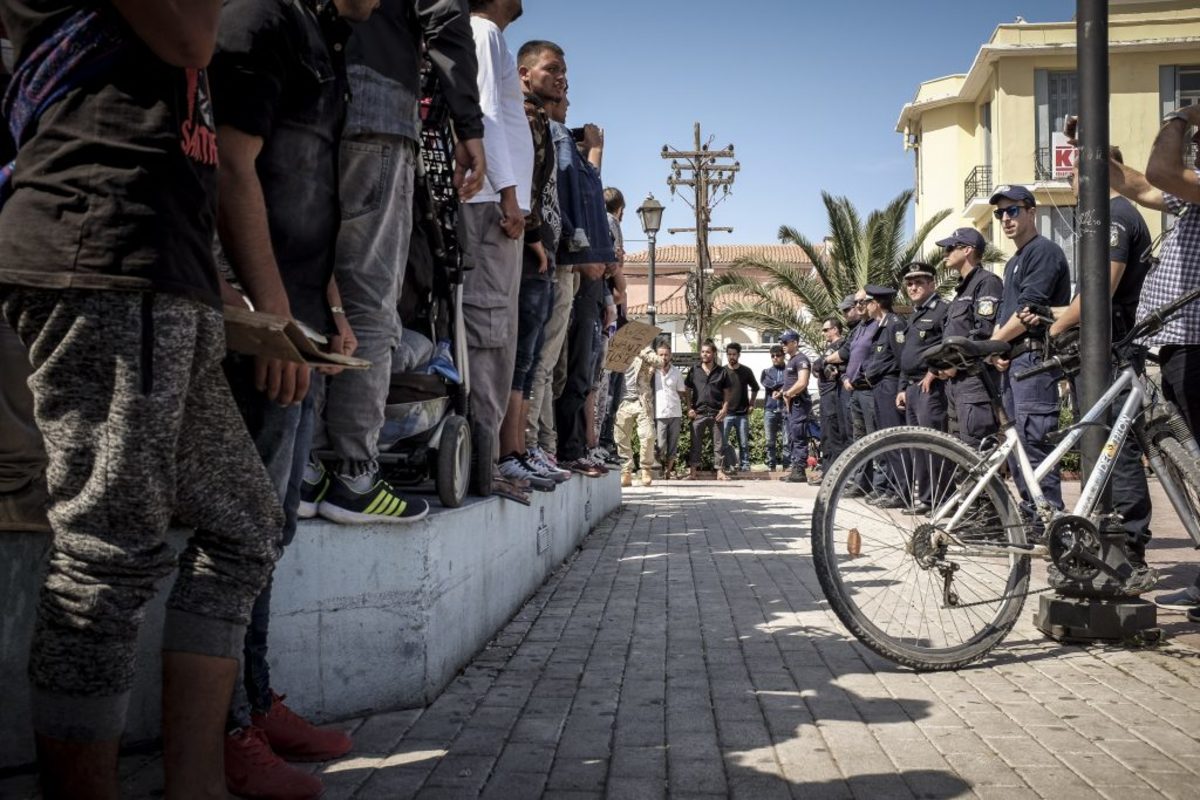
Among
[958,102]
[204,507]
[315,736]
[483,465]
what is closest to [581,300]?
[483,465]

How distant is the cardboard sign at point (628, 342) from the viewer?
32.3 feet

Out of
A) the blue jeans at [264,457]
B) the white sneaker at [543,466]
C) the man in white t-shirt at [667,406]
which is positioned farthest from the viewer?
the man in white t-shirt at [667,406]

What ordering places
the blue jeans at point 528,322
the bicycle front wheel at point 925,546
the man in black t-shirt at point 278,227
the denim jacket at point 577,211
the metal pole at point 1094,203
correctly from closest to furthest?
the man in black t-shirt at point 278,227 → the bicycle front wheel at point 925,546 → the metal pole at point 1094,203 → the blue jeans at point 528,322 → the denim jacket at point 577,211

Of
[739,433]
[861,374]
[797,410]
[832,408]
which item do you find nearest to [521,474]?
[861,374]

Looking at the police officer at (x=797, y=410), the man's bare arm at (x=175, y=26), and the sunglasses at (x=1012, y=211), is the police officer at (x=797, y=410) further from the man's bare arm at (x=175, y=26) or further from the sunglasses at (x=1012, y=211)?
the man's bare arm at (x=175, y=26)

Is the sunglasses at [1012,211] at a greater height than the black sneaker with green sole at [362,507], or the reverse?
the sunglasses at [1012,211]

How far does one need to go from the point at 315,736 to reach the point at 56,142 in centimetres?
178

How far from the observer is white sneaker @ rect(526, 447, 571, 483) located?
6503 mm

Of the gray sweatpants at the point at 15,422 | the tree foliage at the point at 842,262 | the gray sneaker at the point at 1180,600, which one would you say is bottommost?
the gray sneaker at the point at 1180,600

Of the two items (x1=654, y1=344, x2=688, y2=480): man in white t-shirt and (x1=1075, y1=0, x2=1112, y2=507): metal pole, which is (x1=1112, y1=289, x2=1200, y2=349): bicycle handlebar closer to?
(x1=1075, y1=0, x2=1112, y2=507): metal pole

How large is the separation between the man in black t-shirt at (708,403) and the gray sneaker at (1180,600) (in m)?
14.7

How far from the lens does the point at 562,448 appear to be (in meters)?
8.77

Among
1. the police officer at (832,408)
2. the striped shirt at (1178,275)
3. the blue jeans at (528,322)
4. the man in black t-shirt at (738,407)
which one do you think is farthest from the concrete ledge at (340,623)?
the man in black t-shirt at (738,407)

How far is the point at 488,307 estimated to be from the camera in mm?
5223
